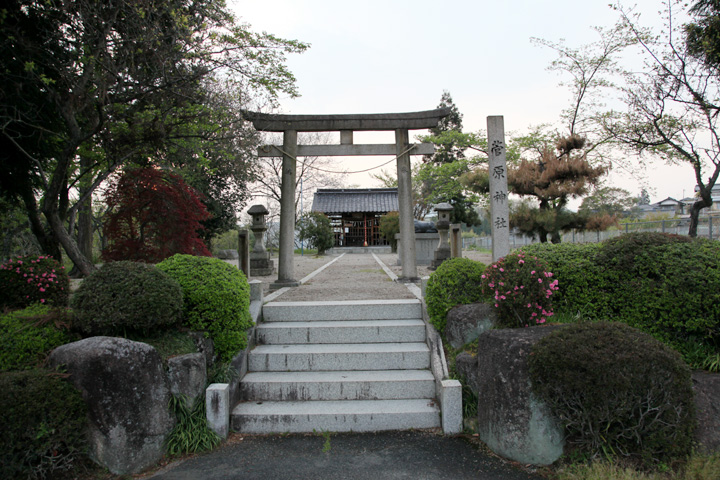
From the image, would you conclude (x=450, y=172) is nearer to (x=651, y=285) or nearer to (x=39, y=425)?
(x=651, y=285)

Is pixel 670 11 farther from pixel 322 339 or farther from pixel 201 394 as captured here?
pixel 201 394

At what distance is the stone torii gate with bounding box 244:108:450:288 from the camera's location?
336 inches

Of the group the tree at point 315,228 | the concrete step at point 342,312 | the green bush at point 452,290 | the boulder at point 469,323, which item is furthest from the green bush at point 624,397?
the tree at point 315,228

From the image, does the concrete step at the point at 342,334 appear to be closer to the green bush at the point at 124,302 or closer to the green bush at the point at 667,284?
the green bush at the point at 124,302

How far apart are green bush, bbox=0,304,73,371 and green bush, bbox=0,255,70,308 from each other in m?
0.53

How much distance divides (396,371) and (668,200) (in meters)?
57.8

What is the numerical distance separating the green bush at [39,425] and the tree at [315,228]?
21.1m

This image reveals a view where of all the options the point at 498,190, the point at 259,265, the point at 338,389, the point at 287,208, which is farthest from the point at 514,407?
the point at 259,265

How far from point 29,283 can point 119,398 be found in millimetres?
2127

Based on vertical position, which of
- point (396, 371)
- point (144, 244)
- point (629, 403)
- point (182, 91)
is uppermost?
point (182, 91)

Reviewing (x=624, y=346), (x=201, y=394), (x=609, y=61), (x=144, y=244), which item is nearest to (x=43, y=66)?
(x=144, y=244)

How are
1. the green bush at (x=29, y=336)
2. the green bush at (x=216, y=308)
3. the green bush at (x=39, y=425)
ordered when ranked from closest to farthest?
the green bush at (x=39, y=425)
the green bush at (x=29, y=336)
the green bush at (x=216, y=308)

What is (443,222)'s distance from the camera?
12.9 meters

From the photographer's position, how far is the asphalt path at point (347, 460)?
10.5 ft
